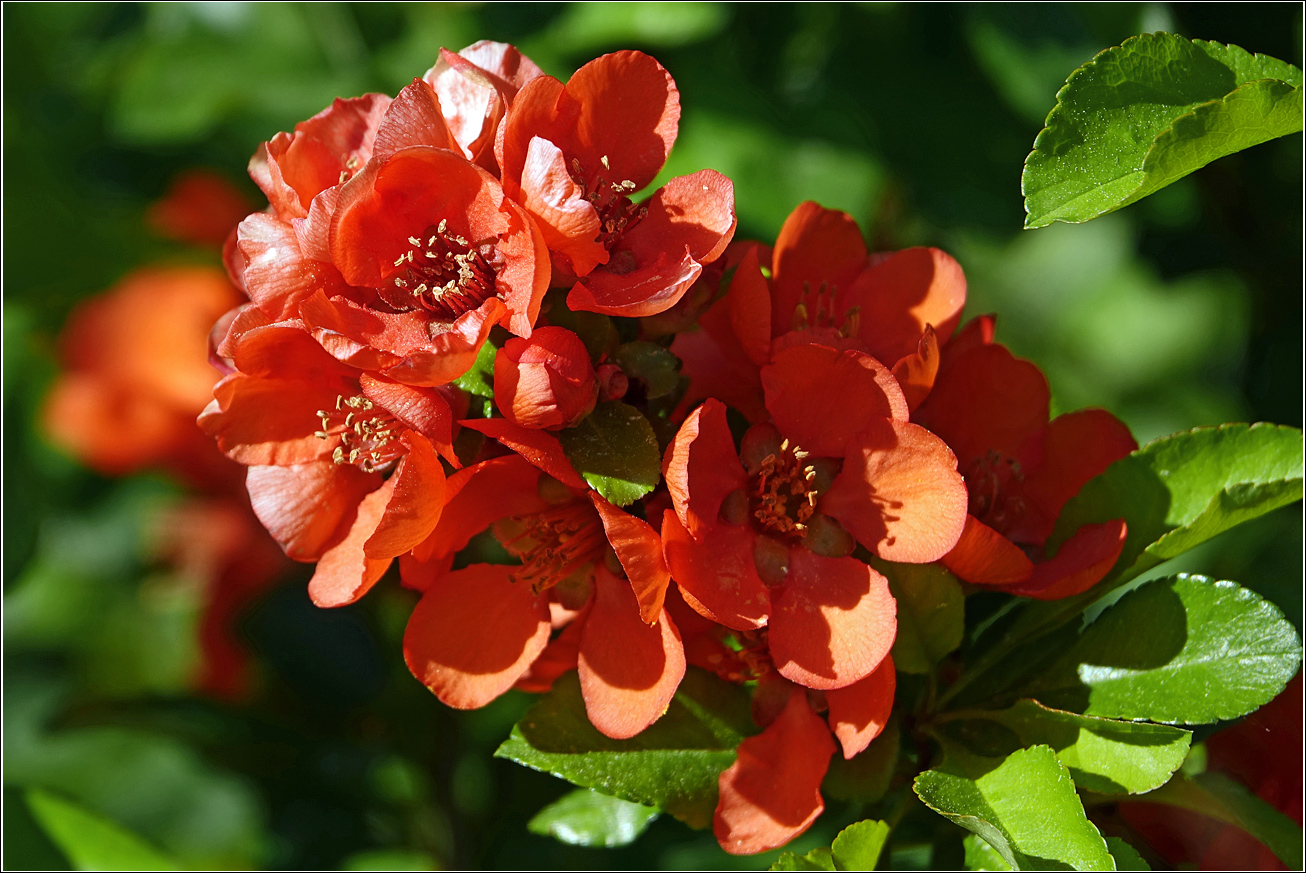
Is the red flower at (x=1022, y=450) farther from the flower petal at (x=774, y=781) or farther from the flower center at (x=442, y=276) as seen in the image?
the flower center at (x=442, y=276)

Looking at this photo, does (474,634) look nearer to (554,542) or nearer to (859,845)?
(554,542)

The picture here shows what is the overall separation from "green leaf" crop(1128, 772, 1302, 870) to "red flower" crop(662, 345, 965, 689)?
0.43m

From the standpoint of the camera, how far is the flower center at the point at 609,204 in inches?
41.5

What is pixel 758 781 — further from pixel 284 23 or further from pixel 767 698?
pixel 284 23

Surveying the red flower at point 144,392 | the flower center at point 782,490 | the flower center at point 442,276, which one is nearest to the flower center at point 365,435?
the flower center at point 442,276

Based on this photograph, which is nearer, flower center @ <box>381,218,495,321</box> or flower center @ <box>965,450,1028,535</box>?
flower center @ <box>381,218,495,321</box>

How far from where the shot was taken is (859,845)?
3.46 feet

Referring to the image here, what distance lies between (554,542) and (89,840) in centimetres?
98

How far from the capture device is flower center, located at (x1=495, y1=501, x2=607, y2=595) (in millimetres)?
1092

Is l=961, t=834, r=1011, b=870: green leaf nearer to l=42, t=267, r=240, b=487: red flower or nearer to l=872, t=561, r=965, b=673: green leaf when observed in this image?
l=872, t=561, r=965, b=673: green leaf

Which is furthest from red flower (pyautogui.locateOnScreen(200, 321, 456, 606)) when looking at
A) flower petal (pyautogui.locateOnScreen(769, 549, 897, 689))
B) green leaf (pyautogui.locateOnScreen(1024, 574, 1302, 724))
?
green leaf (pyautogui.locateOnScreen(1024, 574, 1302, 724))

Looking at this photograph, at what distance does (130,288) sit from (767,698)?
6.45 feet

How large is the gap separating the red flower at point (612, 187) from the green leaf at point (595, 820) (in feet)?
2.04

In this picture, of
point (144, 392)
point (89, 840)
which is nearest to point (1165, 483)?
point (89, 840)
